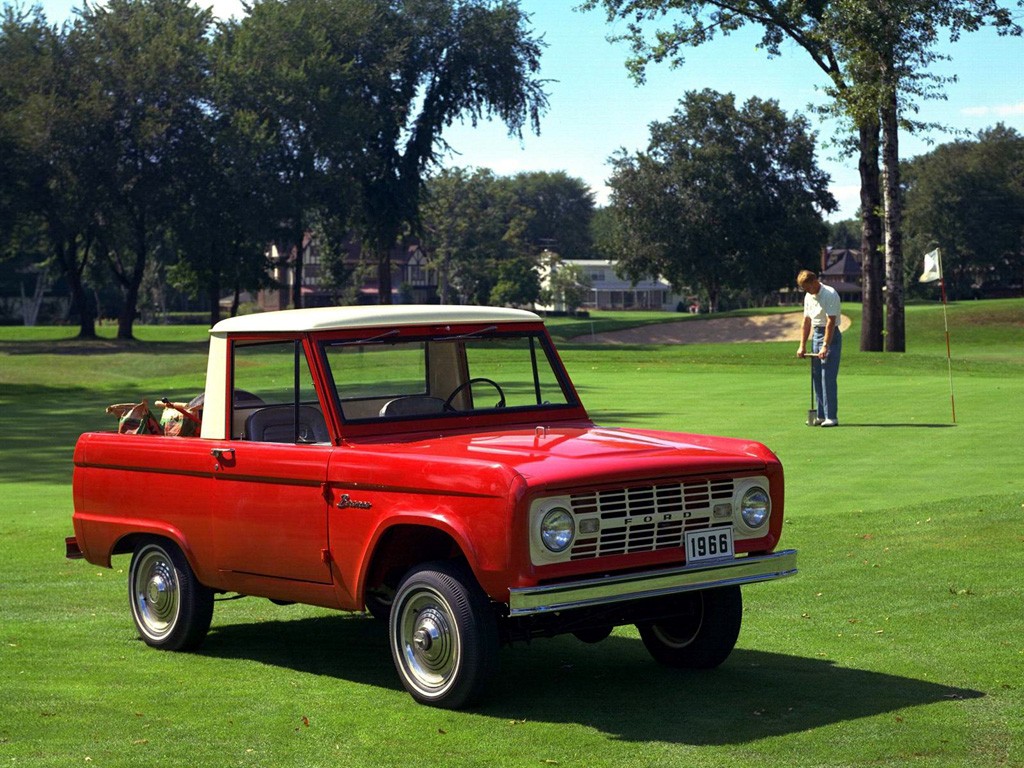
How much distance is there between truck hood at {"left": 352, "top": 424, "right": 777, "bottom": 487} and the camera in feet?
22.3

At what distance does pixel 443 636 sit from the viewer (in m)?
6.93

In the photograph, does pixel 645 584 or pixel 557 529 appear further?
pixel 645 584

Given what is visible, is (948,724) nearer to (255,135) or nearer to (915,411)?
(915,411)

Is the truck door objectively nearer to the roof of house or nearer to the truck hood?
the truck hood

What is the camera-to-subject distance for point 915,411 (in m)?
23.1

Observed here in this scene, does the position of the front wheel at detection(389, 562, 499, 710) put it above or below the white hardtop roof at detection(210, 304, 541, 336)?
below

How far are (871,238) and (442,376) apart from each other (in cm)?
3887

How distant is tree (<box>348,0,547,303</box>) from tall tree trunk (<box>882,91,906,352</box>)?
3654 cm

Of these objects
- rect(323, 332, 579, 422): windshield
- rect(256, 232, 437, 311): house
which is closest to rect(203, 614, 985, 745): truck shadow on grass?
rect(323, 332, 579, 422): windshield

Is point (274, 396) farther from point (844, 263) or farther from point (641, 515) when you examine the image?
point (844, 263)

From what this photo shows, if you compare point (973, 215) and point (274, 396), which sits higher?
point (973, 215)

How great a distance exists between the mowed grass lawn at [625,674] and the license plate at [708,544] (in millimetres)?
672

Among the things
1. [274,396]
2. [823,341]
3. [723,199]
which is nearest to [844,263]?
[723,199]

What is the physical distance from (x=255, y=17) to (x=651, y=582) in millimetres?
75295
